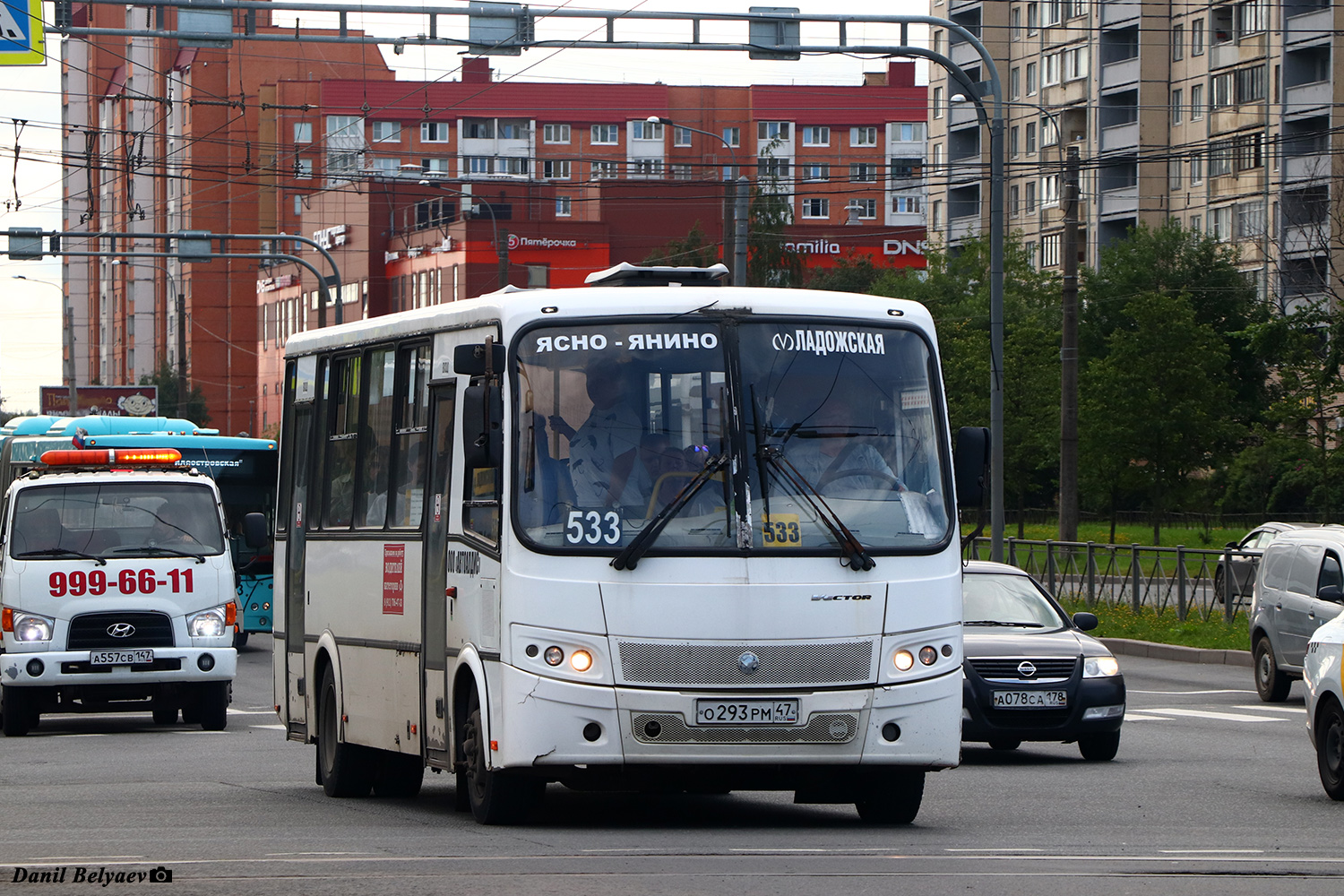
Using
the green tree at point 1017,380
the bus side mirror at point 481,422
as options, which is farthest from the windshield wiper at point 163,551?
the green tree at point 1017,380

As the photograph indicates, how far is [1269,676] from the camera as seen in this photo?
23062 mm

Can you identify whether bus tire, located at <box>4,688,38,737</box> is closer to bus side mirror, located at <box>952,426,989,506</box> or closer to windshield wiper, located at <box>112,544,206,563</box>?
windshield wiper, located at <box>112,544,206,563</box>

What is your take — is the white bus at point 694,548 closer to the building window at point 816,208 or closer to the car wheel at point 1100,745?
the car wheel at point 1100,745

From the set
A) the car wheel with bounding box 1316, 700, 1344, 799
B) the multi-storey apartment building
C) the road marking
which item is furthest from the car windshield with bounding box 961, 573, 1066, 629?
the multi-storey apartment building

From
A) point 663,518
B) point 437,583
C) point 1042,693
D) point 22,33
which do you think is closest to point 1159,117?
point 22,33

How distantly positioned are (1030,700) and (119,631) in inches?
314

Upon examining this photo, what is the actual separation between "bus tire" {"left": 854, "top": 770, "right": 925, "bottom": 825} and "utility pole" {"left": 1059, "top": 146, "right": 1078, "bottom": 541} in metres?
20.4

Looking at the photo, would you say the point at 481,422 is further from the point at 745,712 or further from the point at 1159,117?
the point at 1159,117

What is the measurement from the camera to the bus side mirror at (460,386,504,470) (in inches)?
403

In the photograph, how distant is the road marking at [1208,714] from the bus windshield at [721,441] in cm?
1098

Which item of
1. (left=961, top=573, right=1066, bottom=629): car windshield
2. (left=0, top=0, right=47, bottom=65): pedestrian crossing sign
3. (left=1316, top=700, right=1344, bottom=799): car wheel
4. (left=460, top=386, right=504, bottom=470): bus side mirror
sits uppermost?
(left=0, top=0, right=47, bottom=65): pedestrian crossing sign

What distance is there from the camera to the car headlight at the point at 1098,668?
1653cm

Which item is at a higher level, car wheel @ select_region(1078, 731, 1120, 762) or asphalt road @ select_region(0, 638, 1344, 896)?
asphalt road @ select_region(0, 638, 1344, 896)

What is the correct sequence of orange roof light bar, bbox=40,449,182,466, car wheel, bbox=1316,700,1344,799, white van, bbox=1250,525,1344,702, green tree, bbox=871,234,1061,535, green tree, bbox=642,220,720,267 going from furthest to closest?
green tree, bbox=642,220,720,267
green tree, bbox=871,234,1061,535
white van, bbox=1250,525,1344,702
orange roof light bar, bbox=40,449,182,466
car wheel, bbox=1316,700,1344,799
